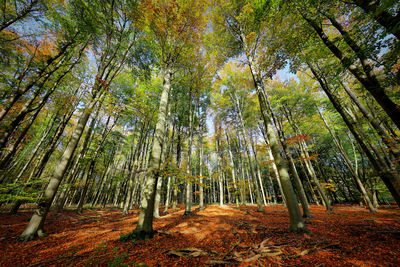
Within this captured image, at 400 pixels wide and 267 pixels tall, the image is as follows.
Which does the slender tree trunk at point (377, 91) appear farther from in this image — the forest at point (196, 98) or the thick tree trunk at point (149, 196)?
the thick tree trunk at point (149, 196)

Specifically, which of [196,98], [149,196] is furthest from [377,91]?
[196,98]

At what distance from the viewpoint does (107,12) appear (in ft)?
21.5

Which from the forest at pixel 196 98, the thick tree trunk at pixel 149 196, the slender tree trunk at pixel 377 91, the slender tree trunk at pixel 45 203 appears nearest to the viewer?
the forest at pixel 196 98

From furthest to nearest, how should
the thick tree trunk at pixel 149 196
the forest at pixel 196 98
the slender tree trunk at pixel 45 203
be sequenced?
the slender tree trunk at pixel 45 203, the thick tree trunk at pixel 149 196, the forest at pixel 196 98

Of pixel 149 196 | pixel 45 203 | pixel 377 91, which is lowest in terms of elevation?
pixel 45 203

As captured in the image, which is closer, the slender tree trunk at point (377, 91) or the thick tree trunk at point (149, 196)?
the slender tree trunk at point (377, 91)

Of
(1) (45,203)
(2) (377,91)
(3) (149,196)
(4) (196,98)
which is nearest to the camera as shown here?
(2) (377,91)

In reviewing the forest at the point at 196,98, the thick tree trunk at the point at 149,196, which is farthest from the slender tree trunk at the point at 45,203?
the thick tree trunk at the point at 149,196

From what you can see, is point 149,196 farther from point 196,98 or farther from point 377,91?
Answer: point 196,98

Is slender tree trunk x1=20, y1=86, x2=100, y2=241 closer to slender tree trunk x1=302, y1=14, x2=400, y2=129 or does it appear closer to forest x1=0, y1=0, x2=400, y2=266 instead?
forest x1=0, y1=0, x2=400, y2=266

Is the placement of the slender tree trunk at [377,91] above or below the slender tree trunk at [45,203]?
above

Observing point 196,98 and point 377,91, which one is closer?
point 377,91

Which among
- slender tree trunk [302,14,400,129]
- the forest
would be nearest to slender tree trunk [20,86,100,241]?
the forest

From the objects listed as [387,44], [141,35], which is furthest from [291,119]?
[141,35]
